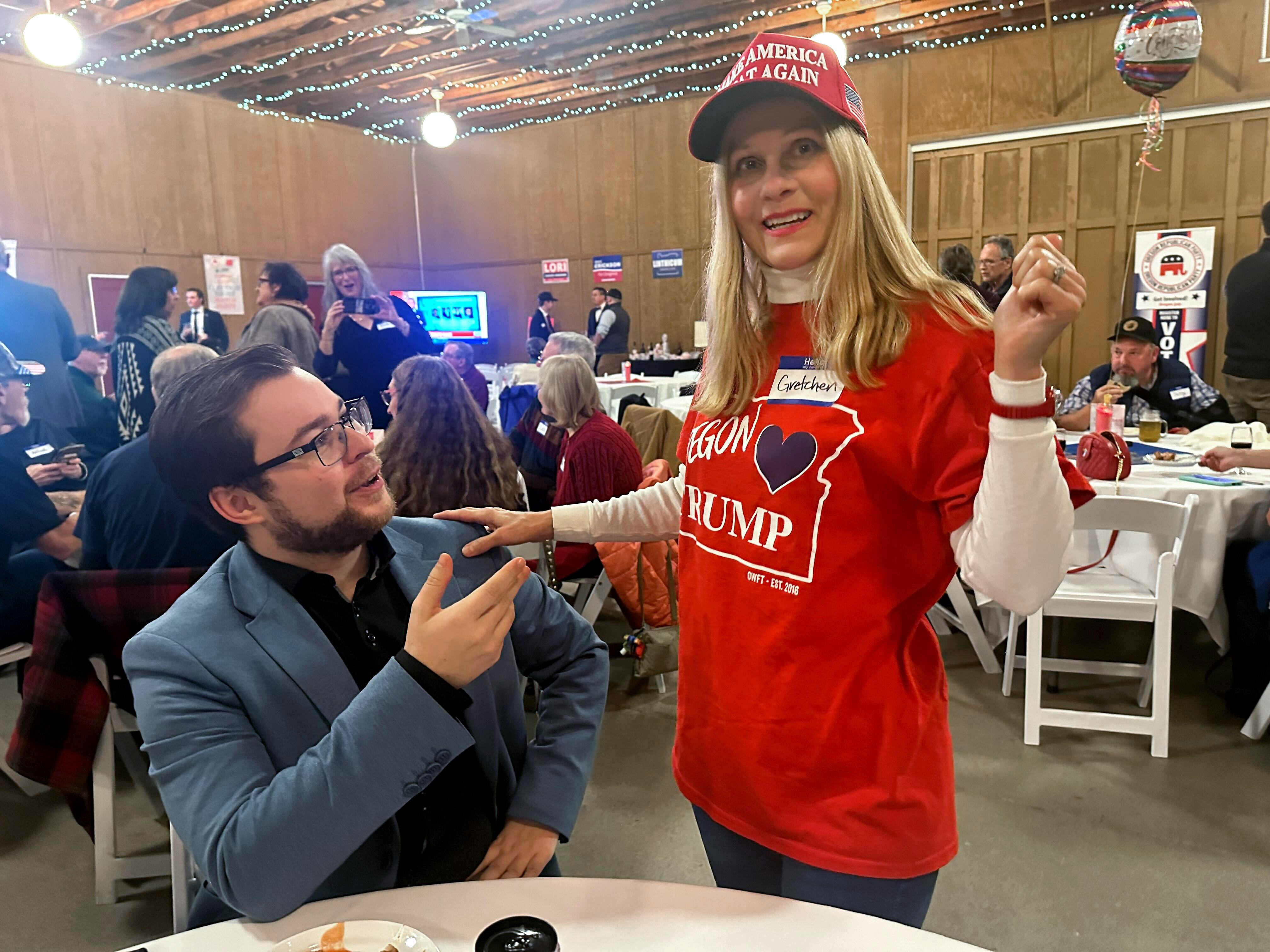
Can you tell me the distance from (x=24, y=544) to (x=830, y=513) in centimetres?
295

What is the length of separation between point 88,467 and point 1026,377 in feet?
15.1

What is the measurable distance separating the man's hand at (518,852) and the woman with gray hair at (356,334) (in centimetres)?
333

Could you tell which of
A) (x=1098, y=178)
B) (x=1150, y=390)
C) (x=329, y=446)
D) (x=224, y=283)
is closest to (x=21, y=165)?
(x=224, y=283)

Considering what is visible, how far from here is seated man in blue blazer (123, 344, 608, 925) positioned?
87 cm

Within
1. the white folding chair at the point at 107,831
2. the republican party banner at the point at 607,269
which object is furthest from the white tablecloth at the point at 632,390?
the white folding chair at the point at 107,831

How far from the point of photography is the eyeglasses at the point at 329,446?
3.58ft

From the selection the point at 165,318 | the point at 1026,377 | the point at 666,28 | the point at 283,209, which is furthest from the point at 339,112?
the point at 1026,377

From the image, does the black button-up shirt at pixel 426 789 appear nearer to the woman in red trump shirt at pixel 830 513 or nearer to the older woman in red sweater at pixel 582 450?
the woman in red trump shirt at pixel 830 513

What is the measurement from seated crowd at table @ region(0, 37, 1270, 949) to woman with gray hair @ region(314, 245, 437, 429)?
3.15 metres

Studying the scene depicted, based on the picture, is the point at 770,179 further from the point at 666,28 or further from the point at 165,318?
the point at 666,28

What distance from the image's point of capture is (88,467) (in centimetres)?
414

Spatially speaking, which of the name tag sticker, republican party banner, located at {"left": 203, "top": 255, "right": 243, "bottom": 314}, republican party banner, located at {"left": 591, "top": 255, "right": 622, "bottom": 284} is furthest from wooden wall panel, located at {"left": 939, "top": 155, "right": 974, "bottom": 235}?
the name tag sticker

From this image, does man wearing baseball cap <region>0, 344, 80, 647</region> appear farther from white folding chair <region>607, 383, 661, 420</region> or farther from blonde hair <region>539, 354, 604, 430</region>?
white folding chair <region>607, 383, 661, 420</region>

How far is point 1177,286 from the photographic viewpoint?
7.35 metres
